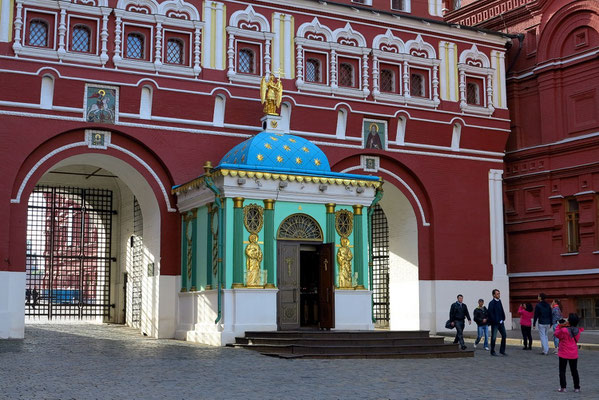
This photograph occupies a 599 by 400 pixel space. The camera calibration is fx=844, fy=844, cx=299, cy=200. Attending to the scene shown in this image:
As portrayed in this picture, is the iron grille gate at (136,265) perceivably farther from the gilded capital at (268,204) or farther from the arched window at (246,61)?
the gilded capital at (268,204)

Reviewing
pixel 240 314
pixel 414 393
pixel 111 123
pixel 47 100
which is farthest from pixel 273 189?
pixel 414 393

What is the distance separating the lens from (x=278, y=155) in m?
20.4

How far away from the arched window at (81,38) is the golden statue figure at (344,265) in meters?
8.20

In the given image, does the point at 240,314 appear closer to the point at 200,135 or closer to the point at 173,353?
the point at 173,353

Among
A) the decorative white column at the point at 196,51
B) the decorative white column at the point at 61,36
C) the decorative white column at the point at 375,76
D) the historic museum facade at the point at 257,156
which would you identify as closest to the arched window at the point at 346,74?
the historic museum facade at the point at 257,156

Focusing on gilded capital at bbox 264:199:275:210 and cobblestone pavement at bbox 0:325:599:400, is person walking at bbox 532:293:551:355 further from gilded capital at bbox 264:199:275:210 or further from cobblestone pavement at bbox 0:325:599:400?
gilded capital at bbox 264:199:275:210

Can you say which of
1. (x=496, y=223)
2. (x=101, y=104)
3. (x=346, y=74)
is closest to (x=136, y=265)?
(x=101, y=104)

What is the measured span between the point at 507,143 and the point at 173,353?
15558 millimetres

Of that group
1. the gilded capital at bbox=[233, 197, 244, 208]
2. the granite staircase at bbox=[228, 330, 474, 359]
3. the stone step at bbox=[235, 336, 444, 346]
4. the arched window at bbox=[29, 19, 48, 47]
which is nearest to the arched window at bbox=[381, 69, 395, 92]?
the gilded capital at bbox=[233, 197, 244, 208]

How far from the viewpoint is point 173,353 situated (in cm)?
1638

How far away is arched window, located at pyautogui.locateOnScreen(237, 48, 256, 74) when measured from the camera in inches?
916

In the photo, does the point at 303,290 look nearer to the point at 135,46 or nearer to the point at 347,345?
the point at 347,345

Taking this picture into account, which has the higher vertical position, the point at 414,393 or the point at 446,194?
the point at 446,194

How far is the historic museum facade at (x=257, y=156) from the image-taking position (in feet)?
65.3
